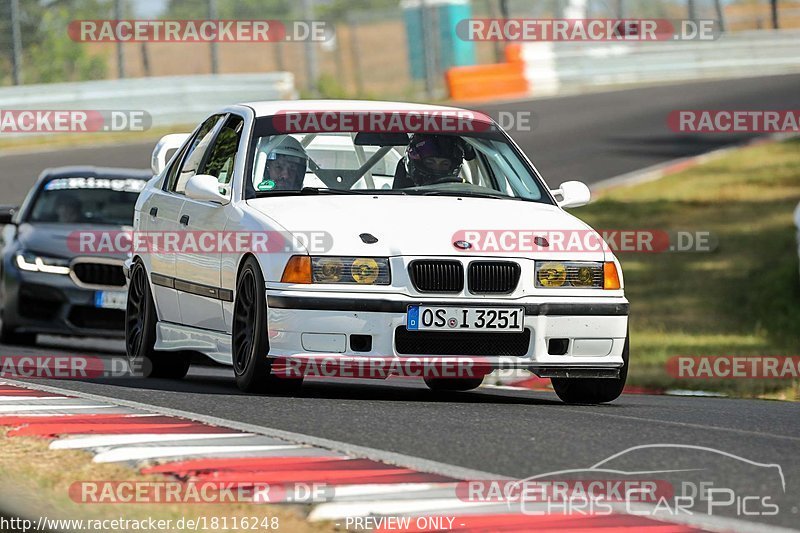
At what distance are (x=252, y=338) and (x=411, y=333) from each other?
2.66 ft

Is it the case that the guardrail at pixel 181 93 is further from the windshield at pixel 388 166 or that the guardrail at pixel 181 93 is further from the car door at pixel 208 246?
the windshield at pixel 388 166

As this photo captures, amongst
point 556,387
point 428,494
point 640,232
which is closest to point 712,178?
point 640,232

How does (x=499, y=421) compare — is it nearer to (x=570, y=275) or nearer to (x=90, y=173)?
(x=570, y=275)

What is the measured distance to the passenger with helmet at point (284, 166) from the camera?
9062mm

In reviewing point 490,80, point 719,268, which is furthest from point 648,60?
point 719,268

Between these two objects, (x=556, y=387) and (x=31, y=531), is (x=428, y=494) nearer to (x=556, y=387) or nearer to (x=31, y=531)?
(x=31, y=531)

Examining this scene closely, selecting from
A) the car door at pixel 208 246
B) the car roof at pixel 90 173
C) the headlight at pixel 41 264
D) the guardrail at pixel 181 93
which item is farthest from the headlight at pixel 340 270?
the guardrail at pixel 181 93

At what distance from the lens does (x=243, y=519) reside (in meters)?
4.77

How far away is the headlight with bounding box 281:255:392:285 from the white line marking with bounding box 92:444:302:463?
1.95 metres

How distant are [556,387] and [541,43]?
3127 cm

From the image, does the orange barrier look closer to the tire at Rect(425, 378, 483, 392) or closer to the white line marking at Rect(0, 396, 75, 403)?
the tire at Rect(425, 378, 483, 392)

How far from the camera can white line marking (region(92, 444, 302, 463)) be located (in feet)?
19.5

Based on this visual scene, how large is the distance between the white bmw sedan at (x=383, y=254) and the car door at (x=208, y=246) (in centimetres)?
2

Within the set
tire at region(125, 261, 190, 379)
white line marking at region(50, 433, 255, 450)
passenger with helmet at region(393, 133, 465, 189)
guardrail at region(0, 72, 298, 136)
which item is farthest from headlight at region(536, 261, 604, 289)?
guardrail at region(0, 72, 298, 136)
